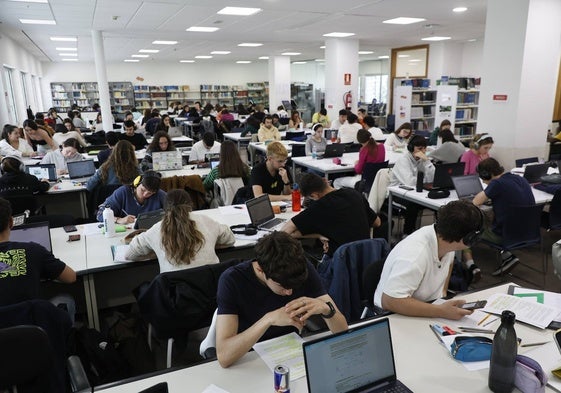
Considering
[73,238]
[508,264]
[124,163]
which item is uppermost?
[124,163]

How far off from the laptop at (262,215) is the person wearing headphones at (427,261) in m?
1.65

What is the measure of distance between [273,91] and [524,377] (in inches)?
652

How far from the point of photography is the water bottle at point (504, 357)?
1566 mm

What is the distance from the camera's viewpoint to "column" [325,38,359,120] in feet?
39.2

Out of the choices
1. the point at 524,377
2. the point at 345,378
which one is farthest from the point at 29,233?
the point at 524,377

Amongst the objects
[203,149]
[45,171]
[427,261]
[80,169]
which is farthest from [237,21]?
[427,261]

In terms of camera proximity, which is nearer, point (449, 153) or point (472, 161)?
point (472, 161)

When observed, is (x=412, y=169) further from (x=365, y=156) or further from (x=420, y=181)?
(x=365, y=156)

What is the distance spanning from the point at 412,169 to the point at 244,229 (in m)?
2.53

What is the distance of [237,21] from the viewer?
8.49 meters

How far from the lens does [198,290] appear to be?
2480 millimetres

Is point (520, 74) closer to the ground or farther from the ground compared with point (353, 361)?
farther from the ground

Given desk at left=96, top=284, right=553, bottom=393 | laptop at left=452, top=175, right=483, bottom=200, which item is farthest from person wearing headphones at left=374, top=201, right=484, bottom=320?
laptop at left=452, top=175, right=483, bottom=200

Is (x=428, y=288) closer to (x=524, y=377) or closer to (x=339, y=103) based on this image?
(x=524, y=377)
